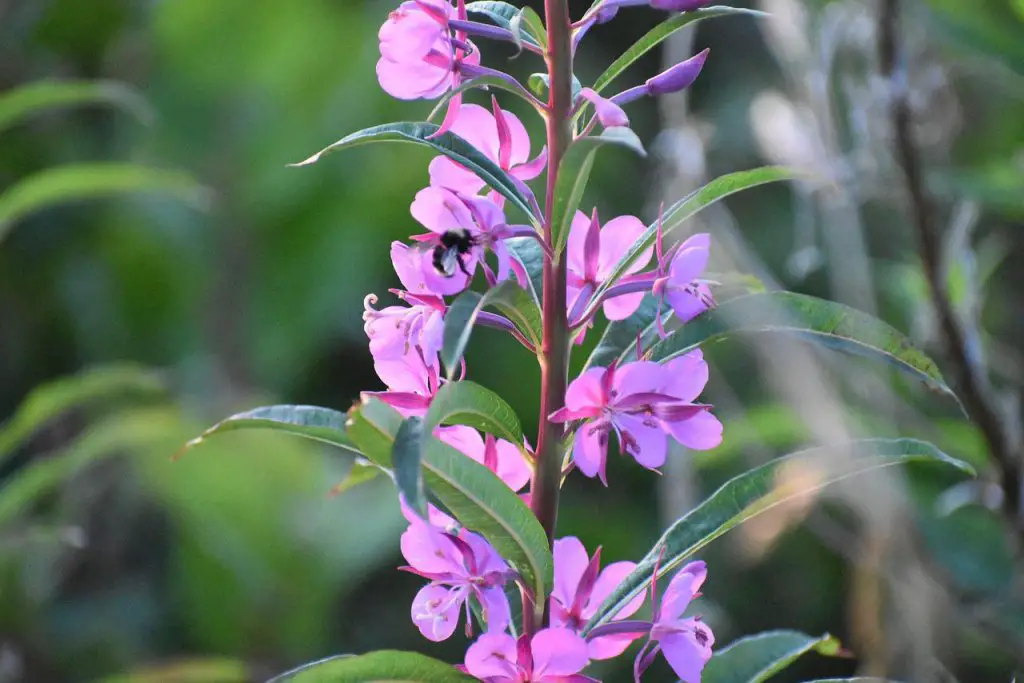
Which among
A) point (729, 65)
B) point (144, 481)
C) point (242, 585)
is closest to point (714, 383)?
point (242, 585)

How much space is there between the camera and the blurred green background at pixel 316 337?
1.42 metres

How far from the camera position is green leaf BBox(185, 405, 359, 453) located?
0.47 m

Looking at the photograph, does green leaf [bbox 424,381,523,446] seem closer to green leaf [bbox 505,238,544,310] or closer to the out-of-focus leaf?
green leaf [bbox 505,238,544,310]

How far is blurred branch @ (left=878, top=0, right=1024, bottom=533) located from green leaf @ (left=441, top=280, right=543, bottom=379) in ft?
2.14

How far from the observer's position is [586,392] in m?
0.49

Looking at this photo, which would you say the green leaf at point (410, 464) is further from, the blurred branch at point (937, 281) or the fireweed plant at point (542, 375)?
the blurred branch at point (937, 281)

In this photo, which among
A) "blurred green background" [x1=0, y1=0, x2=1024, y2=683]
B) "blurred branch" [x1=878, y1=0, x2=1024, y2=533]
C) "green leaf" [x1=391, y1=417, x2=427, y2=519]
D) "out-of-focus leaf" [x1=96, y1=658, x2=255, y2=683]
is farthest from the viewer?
"blurred green background" [x1=0, y1=0, x2=1024, y2=683]

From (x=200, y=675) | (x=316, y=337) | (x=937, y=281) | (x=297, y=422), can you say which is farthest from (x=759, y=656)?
(x=316, y=337)

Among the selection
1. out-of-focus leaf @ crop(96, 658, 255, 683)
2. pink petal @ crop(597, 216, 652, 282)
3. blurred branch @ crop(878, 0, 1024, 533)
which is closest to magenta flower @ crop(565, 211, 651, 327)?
pink petal @ crop(597, 216, 652, 282)

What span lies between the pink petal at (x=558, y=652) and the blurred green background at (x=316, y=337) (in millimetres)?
828

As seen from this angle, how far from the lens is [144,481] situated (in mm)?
2111

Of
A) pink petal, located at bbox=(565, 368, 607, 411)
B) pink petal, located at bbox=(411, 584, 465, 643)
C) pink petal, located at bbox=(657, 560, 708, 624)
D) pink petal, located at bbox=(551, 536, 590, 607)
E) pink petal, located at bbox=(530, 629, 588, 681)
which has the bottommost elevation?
pink petal, located at bbox=(530, 629, 588, 681)

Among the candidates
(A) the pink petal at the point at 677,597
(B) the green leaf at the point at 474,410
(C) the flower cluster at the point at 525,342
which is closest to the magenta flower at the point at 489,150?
(C) the flower cluster at the point at 525,342

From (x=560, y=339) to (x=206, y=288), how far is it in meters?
2.06
